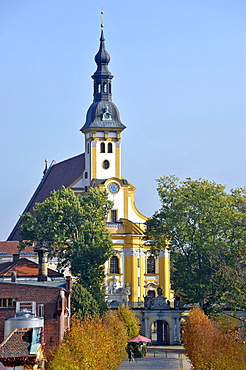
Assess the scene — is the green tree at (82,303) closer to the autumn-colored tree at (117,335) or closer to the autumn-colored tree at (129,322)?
the autumn-colored tree at (129,322)

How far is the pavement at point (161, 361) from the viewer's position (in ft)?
272

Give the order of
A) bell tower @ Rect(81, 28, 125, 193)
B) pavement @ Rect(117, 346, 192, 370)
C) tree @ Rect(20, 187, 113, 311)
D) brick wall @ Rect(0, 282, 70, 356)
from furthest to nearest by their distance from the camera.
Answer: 1. bell tower @ Rect(81, 28, 125, 193)
2. tree @ Rect(20, 187, 113, 311)
3. pavement @ Rect(117, 346, 192, 370)
4. brick wall @ Rect(0, 282, 70, 356)

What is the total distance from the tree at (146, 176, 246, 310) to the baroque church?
2170 centimetres

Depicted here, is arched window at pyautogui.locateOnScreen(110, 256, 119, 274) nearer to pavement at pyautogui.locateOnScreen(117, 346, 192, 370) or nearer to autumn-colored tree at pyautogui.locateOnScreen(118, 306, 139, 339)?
pavement at pyautogui.locateOnScreen(117, 346, 192, 370)

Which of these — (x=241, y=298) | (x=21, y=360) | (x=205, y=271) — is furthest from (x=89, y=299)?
(x=21, y=360)

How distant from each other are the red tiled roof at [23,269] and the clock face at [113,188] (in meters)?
17.1

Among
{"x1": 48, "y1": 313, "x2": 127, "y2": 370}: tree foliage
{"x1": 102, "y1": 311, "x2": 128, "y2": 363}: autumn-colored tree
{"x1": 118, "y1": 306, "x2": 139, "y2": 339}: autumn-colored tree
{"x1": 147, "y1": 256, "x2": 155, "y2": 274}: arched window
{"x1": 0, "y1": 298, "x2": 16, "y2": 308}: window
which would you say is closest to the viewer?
{"x1": 48, "y1": 313, "x2": 127, "y2": 370}: tree foliage

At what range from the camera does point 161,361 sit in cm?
8881

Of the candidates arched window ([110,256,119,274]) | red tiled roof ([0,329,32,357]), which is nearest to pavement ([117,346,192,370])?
red tiled roof ([0,329,32,357])

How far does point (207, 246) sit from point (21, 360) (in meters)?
43.7

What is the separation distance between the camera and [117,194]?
135 m

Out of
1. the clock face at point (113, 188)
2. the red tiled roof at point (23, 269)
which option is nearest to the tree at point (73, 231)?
the red tiled roof at point (23, 269)

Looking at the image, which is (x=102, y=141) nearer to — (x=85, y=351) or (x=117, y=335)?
(x=117, y=335)

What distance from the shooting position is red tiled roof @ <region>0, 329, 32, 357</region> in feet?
205
